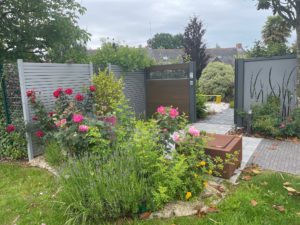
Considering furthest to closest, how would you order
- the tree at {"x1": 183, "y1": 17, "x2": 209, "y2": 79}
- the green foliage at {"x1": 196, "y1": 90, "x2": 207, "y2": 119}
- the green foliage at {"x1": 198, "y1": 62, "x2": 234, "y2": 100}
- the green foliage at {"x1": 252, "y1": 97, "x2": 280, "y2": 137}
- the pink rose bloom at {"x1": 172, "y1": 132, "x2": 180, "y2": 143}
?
the tree at {"x1": 183, "y1": 17, "x2": 209, "y2": 79} < the green foliage at {"x1": 198, "y1": 62, "x2": 234, "y2": 100} < the green foliage at {"x1": 196, "y1": 90, "x2": 207, "y2": 119} < the green foliage at {"x1": 252, "y1": 97, "x2": 280, "y2": 137} < the pink rose bloom at {"x1": 172, "y1": 132, "x2": 180, "y2": 143}

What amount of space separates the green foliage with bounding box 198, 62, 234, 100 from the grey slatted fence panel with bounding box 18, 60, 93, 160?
837 cm

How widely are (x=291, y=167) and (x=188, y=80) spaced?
3745 mm

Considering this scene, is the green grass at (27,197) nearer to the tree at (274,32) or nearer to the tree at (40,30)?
the tree at (40,30)

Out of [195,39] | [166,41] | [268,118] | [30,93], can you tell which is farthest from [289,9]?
[166,41]

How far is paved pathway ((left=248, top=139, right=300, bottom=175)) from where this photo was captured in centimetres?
357

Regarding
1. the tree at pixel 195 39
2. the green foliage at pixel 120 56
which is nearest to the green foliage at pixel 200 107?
the green foliage at pixel 120 56

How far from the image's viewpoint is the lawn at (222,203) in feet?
7.38

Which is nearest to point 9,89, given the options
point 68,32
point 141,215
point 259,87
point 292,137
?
point 68,32

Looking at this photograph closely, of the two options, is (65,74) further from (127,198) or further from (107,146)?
(127,198)

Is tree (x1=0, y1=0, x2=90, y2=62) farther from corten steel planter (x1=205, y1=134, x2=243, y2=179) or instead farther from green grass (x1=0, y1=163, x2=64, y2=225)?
corten steel planter (x1=205, y1=134, x2=243, y2=179)

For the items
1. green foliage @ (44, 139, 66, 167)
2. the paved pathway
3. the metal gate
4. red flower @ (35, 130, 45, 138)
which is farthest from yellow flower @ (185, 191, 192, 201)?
the metal gate

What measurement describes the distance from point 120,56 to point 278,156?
4658mm

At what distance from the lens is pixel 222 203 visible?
2523 millimetres

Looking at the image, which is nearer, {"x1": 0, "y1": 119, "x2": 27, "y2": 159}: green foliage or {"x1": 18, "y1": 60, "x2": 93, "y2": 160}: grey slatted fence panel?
{"x1": 18, "y1": 60, "x2": 93, "y2": 160}: grey slatted fence panel
